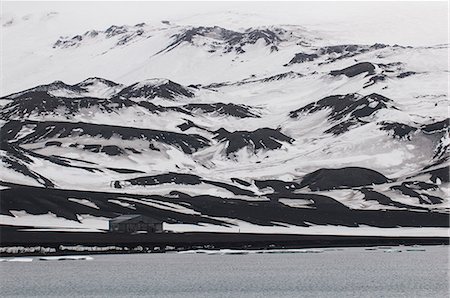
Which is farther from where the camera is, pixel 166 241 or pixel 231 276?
pixel 166 241

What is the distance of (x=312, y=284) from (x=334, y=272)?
13136 mm

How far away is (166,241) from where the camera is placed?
14900cm

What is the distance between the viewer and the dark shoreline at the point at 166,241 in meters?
137

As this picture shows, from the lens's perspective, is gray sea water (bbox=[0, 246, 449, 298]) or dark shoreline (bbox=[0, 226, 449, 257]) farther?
dark shoreline (bbox=[0, 226, 449, 257])

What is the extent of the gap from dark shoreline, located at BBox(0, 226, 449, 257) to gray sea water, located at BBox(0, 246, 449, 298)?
6.39 m

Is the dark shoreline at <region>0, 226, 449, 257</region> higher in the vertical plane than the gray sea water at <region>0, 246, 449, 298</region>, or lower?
lower

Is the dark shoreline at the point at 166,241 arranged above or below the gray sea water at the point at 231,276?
below

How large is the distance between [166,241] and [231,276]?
45958 mm

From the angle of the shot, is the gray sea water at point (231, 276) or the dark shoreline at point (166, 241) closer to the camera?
the gray sea water at point (231, 276)

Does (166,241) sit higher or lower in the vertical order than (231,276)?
lower

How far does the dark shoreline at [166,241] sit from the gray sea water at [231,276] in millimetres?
6394

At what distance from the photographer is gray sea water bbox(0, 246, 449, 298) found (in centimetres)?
8838

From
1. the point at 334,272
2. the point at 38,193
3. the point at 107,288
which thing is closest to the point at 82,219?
the point at 38,193

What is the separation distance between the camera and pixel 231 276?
341ft
